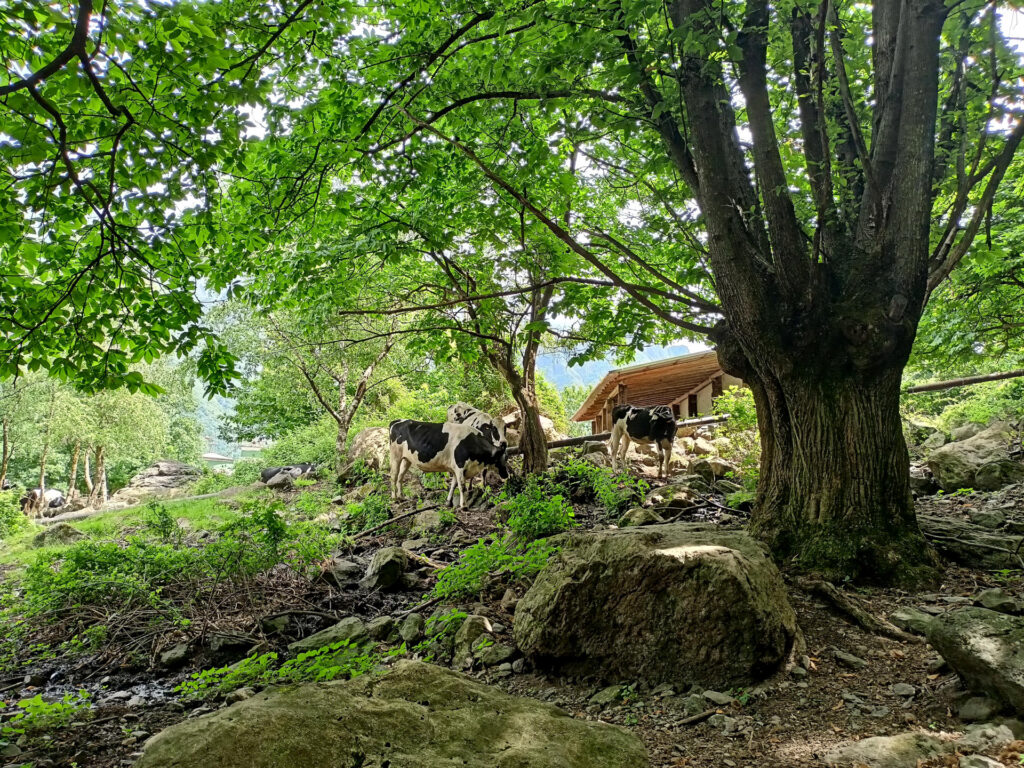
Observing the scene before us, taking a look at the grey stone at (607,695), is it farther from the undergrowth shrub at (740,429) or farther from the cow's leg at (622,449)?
the cow's leg at (622,449)

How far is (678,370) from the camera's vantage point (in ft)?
64.7

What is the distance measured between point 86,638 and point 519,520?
4.78m

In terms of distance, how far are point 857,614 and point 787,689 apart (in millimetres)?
1073

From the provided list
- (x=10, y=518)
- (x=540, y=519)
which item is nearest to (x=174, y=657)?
(x=540, y=519)

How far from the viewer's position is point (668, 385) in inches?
867

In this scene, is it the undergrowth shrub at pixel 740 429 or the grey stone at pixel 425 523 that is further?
the undergrowth shrub at pixel 740 429

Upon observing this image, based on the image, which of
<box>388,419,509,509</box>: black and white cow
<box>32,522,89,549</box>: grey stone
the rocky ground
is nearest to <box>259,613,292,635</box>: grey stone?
the rocky ground

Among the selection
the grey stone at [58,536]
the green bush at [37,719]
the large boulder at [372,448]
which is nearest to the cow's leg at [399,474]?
the large boulder at [372,448]

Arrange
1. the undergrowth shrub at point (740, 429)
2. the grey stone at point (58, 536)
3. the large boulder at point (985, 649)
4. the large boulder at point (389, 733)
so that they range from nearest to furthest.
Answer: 1. the large boulder at point (389, 733)
2. the large boulder at point (985, 649)
3. the undergrowth shrub at point (740, 429)
4. the grey stone at point (58, 536)

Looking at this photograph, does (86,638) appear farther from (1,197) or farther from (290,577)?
(1,197)

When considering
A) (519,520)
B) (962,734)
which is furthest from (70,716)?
(962,734)

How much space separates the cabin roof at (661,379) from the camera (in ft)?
60.3

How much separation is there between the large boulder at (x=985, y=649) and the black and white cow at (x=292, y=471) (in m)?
21.5

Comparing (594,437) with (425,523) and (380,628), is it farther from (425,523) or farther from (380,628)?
(380,628)
